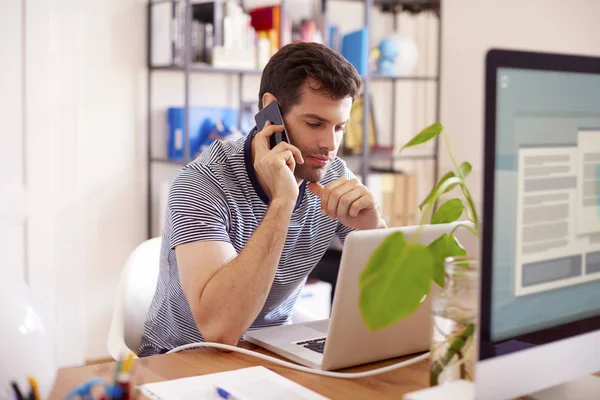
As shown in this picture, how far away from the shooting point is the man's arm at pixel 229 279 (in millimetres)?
1561

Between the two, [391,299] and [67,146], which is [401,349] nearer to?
[391,299]

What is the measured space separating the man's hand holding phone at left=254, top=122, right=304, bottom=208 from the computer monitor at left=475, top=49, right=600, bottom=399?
79 cm

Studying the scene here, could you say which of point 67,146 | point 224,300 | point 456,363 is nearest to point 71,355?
point 67,146

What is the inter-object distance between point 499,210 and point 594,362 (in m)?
0.35

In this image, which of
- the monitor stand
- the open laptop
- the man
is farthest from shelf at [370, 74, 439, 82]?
the monitor stand

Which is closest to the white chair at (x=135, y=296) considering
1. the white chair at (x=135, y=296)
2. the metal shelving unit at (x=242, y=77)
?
the white chair at (x=135, y=296)

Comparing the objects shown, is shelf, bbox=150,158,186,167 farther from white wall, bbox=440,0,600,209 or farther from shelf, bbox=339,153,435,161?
white wall, bbox=440,0,600,209

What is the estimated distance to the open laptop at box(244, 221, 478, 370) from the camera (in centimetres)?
127

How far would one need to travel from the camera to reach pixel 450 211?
134cm

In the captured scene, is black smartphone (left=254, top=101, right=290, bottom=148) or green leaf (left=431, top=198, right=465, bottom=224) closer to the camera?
green leaf (left=431, top=198, right=465, bottom=224)

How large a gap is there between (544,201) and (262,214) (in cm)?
97

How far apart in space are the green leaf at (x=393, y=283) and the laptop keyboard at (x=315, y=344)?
525mm

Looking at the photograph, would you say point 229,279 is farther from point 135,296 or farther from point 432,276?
point 432,276

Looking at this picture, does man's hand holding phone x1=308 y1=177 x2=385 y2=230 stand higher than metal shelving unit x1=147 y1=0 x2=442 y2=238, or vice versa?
metal shelving unit x1=147 y1=0 x2=442 y2=238
